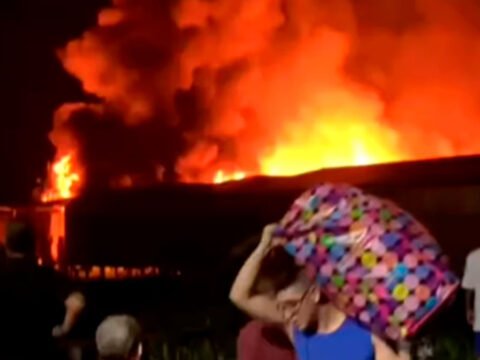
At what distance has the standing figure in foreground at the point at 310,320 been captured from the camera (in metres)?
3.11

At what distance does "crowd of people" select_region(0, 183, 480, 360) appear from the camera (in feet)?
10.3

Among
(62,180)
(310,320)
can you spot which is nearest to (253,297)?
(310,320)

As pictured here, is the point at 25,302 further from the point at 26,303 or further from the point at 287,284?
the point at 287,284

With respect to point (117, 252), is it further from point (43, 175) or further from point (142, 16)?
point (142, 16)

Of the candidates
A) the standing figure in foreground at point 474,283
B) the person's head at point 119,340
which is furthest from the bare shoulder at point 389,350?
the standing figure in foreground at point 474,283

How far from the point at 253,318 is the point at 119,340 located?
0.91 metres

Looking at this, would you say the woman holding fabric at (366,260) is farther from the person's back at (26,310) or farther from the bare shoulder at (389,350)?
the person's back at (26,310)

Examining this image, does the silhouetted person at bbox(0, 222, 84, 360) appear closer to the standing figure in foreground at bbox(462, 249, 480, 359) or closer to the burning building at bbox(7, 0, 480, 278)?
the standing figure in foreground at bbox(462, 249, 480, 359)

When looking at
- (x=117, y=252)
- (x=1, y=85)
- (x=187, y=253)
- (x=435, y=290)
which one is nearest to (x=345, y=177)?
(x=187, y=253)

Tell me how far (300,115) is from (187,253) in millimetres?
2779

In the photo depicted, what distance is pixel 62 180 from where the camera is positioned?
17.8 m

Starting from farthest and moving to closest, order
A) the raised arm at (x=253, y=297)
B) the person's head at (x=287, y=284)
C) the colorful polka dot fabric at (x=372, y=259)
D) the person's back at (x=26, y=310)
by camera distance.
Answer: the person's back at (x=26, y=310), the raised arm at (x=253, y=297), the person's head at (x=287, y=284), the colorful polka dot fabric at (x=372, y=259)

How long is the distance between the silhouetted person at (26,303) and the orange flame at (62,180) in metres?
11.8

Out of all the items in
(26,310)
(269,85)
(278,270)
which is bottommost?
(26,310)
